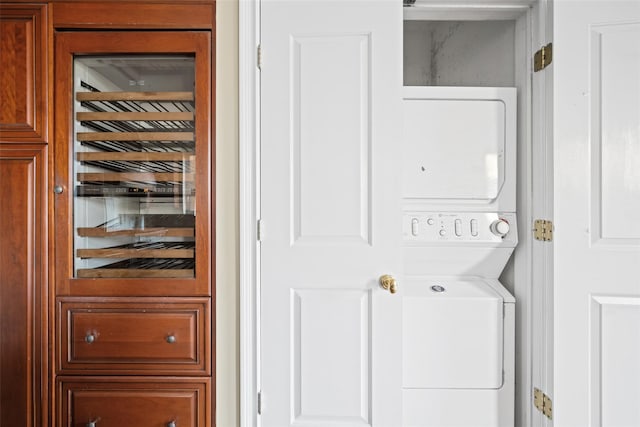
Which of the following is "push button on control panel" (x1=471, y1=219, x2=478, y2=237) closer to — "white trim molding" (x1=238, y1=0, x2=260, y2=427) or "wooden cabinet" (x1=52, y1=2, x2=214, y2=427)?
"white trim molding" (x1=238, y1=0, x2=260, y2=427)

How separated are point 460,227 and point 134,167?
1393mm

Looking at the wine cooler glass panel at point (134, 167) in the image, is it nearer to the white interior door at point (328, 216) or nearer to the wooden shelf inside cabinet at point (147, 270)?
the wooden shelf inside cabinet at point (147, 270)

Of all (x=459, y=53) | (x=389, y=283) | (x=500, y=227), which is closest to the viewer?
(x=389, y=283)

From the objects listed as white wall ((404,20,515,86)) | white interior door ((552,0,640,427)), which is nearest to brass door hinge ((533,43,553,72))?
white interior door ((552,0,640,427))

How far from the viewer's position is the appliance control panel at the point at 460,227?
1.52 metres

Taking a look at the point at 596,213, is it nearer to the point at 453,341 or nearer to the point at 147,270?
the point at 453,341

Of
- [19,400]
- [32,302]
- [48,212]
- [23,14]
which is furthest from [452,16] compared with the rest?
[19,400]

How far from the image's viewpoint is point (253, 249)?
4.33 ft

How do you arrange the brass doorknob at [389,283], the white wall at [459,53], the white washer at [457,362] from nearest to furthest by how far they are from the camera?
the brass doorknob at [389,283] < the white washer at [457,362] < the white wall at [459,53]

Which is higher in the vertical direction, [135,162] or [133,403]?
[135,162]

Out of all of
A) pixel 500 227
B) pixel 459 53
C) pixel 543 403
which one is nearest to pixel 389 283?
pixel 500 227

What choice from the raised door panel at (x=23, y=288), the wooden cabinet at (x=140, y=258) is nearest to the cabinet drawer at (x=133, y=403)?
the wooden cabinet at (x=140, y=258)

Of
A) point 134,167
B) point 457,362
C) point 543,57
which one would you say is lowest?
point 457,362

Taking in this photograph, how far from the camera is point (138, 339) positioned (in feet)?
4.27
